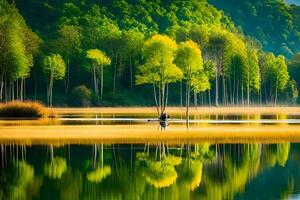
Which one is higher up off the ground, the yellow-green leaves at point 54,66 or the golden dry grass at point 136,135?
the yellow-green leaves at point 54,66

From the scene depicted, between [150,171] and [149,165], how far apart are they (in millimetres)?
2158

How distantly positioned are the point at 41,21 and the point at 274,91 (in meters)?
60.3

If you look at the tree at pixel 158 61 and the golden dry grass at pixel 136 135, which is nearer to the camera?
the golden dry grass at pixel 136 135

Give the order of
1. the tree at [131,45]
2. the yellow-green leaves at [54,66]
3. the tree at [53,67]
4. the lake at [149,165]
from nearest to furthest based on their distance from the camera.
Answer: the lake at [149,165], the tree at [53,67], the yellow-green leaves at [54,66], the tree at [131,45]

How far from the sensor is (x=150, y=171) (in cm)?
3453

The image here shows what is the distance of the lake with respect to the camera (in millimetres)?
28641

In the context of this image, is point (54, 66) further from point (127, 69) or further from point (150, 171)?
point (150, 171)

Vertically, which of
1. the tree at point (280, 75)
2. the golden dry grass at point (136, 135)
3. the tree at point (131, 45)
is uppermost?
the tree at point (131, 45)

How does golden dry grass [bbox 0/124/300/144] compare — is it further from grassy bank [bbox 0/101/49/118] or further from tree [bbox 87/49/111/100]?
tree [bbox 87/49/111/100]

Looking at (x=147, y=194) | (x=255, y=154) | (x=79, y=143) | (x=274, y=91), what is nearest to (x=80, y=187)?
(x=147, y=194)

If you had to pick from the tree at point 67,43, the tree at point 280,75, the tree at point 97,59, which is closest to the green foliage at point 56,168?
the tree at point 97,59

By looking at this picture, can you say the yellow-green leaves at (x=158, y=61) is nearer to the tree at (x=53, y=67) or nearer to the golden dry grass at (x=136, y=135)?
the tree at (x=53, y=67)

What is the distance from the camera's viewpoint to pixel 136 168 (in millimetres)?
35562

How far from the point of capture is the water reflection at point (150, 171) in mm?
28359
